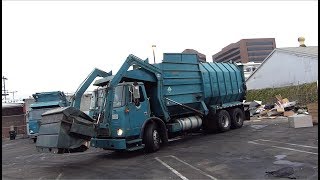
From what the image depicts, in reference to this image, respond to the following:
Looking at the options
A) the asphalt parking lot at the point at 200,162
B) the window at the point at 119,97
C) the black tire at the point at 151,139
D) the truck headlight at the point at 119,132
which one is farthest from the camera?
the black tire at the point at 151,139

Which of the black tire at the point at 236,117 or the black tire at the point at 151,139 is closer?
the black tire at the point at 151,139

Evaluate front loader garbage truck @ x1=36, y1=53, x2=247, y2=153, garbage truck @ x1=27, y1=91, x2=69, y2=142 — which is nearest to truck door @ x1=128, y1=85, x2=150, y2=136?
front loader garbage truck @ x1=36, y1=53, x2=247, y2=153

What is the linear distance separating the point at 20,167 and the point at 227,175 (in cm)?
792

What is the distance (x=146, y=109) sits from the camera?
13414 millimetres

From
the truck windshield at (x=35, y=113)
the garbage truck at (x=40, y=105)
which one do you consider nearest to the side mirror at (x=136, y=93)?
the garbage truck at (x=40, y=105)

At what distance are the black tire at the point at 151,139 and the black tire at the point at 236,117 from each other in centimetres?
686

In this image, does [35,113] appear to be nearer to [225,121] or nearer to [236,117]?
[225,121]

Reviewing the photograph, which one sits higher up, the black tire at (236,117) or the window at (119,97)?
the window at (119,97)

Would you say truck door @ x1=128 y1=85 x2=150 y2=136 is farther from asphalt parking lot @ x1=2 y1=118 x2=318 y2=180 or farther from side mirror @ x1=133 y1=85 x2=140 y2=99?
asphalt parking lot @ x1=2 y1=118 x2=318 y2=180

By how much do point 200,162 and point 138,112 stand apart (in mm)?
3280

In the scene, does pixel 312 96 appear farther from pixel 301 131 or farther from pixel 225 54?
pixel 225 54

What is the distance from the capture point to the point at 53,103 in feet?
82.8

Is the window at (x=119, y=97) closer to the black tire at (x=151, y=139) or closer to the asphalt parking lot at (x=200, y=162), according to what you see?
the black tire at (x=151, y=139)

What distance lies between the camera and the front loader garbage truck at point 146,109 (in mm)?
11164
